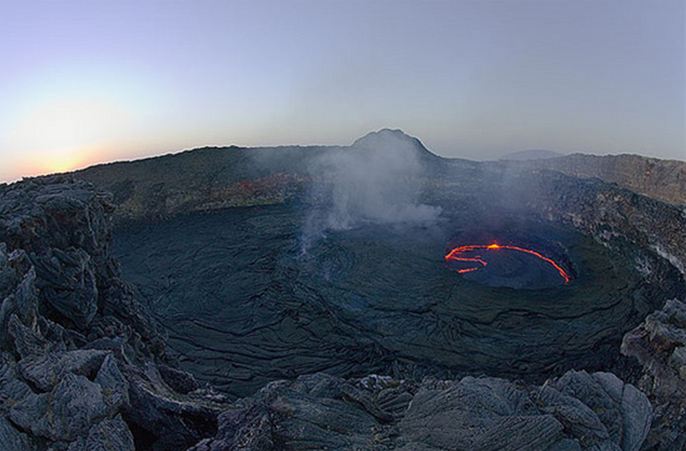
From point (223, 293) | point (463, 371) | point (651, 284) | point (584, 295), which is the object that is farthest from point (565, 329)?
point (223, 293)

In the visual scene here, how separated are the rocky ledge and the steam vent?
0.13 ft

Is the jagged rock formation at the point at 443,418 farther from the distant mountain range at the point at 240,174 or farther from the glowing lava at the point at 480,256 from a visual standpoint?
the distant mountain range at the point at 240,174

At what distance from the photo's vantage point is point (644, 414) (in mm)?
8820

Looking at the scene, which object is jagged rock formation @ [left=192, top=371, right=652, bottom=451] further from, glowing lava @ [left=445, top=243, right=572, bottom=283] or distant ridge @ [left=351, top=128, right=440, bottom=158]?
distant ridge @ [left=351, top=128, right=440, bottom=158]

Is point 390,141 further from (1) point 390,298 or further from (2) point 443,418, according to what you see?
(2) point 443,418

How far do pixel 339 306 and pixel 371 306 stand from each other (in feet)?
5.20

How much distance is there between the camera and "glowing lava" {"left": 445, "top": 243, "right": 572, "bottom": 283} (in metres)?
28.2

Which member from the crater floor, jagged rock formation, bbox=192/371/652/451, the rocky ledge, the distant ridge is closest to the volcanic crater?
the crater floor

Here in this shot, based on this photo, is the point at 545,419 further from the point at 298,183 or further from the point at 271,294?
the point at 298,183

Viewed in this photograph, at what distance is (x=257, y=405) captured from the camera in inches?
330

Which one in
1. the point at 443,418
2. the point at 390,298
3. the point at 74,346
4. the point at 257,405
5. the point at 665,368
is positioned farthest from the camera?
the point at 390,298

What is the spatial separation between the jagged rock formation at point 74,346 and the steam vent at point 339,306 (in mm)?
46

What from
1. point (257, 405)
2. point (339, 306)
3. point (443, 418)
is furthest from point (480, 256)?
point (257, 405)

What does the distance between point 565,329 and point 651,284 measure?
28.2ft
